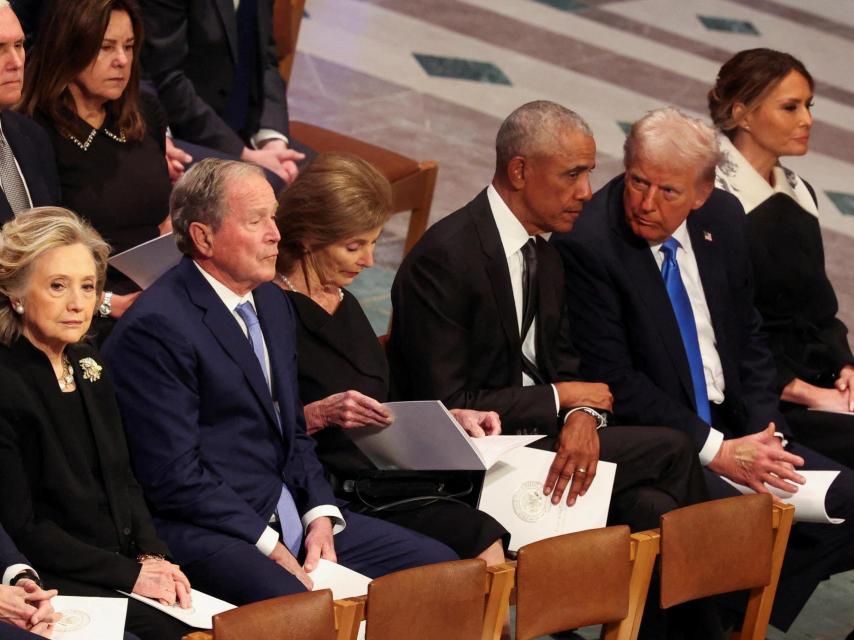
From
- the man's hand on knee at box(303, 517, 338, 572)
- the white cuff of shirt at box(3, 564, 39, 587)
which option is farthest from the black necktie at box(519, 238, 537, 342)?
the white cuff of shirt at box(3, 564, 39, 587)

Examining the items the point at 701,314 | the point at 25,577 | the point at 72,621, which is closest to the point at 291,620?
the point at 72,621

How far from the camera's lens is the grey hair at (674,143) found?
13.5 ft

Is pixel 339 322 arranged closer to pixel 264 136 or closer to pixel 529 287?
pixel 529 287

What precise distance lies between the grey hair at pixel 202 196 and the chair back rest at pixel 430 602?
0.95 meters

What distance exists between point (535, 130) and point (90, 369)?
1.44m

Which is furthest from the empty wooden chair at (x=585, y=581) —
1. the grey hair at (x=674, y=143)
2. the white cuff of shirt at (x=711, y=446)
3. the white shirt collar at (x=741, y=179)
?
the white shirt collar at (x=741, y=179)

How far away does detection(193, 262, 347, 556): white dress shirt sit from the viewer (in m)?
3.31

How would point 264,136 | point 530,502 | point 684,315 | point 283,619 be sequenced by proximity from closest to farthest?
point 283,619 → point 530,502 → point 684,315 → point 264,136

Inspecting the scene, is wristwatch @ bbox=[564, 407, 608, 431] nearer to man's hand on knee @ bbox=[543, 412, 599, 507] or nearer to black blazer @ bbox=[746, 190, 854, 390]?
man's hand on knee @ bbox=[543, 412, 599, 507]

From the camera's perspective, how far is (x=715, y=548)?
11.2ft

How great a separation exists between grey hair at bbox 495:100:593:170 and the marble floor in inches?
71.5

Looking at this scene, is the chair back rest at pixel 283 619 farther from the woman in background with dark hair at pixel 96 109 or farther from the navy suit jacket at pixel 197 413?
the woman in background with dark hair at pixel 96 109

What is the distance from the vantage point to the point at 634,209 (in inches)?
164

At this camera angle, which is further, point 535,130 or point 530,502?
point 535,130
